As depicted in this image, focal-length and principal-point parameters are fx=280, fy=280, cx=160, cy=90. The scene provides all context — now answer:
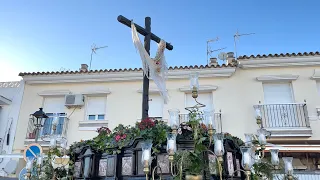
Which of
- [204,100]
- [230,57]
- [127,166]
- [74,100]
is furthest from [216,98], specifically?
[127,166]

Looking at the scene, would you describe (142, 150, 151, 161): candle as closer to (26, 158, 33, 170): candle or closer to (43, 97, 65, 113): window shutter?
(26, 158, 33, 170): candle

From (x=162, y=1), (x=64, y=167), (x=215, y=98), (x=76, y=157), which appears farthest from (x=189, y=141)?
(x=215, y=98)

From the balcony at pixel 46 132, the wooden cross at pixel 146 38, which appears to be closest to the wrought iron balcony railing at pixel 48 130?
the balcony at pixel 46 132

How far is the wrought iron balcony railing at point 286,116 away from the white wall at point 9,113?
10.9m

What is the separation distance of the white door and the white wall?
11298mm

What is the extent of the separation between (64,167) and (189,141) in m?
2.76

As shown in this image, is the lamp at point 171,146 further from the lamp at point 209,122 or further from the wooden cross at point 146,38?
the wooden cross at point 146,38

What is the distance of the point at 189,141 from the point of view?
446 centimetres

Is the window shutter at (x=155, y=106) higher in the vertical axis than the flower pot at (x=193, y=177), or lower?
higher

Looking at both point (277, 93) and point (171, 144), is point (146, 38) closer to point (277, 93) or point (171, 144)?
point (171, 144)

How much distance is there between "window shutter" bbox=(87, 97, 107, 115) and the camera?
13.1 metres

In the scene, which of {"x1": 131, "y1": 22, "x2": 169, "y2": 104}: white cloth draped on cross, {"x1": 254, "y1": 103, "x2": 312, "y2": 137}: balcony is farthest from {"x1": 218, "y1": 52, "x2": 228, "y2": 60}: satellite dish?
{"x1": 131, "y1": 22, "x2": 169, "y2": 104}: white cloth draped on cross

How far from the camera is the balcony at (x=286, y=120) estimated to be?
11.3m

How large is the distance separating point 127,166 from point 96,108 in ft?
29.5
